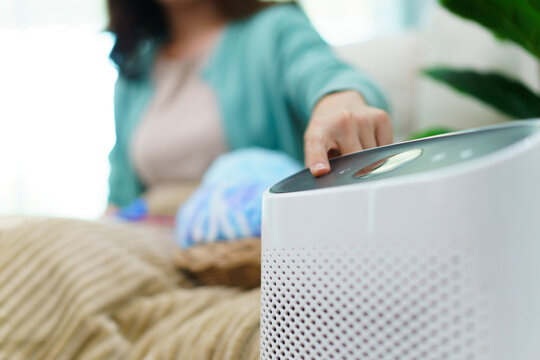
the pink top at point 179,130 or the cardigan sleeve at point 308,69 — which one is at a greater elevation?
the cardigan sleeve at point 308,69

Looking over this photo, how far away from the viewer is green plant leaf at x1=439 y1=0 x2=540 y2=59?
0.47 meters

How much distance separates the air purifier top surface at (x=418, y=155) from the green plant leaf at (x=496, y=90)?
474mm

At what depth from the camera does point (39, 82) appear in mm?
1914

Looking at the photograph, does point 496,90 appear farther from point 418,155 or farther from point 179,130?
point 179,130

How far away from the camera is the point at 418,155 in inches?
11.0

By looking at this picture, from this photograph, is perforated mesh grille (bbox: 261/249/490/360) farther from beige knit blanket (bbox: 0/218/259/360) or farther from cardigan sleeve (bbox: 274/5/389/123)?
cardigan sleeve (bbox: 274/5/389/123)

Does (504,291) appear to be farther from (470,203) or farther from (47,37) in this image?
(47,37)

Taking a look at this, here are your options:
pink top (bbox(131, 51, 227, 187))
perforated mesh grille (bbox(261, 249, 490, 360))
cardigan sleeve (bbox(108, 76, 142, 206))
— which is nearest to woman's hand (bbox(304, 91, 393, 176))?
perforated mesh grille (bbox(261, 249, 490, 360))

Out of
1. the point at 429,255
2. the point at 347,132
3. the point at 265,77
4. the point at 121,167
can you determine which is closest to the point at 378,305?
the point at 429,255

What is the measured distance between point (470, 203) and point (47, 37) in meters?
2.05

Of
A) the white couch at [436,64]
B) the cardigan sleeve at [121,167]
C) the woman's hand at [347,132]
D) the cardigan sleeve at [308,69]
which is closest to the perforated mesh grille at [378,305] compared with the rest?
the woman's hand at [347,132]

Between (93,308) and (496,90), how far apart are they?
645 mm

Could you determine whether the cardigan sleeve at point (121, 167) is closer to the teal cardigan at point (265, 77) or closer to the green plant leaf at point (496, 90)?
the teal cardigan at point (265, 77)

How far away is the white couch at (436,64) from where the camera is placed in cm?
88
